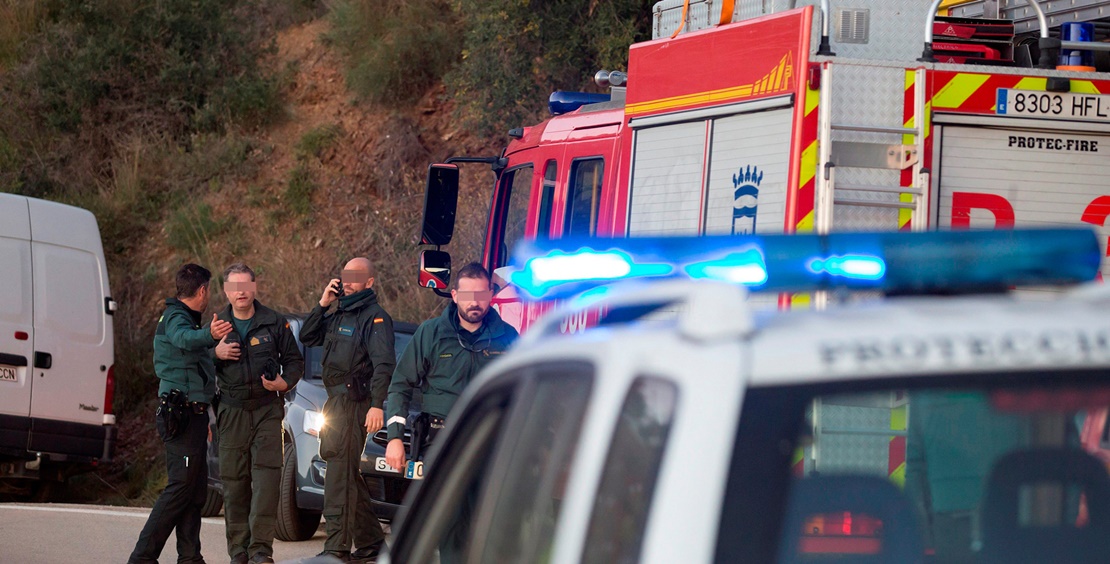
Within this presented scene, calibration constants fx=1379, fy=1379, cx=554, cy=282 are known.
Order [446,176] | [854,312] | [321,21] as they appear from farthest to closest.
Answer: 1. [321,21]
2. [446,176]
3. [854,312]

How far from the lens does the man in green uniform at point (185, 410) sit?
7.80m

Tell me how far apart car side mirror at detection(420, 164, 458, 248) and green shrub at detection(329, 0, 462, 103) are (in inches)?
561

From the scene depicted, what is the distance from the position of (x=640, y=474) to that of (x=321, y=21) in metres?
25.9

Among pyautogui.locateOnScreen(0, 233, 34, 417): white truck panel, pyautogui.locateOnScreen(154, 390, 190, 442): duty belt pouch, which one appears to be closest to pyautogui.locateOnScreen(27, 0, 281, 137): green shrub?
pyautogui.locateOnScreen(0, 233, 34, 417): white truck panel

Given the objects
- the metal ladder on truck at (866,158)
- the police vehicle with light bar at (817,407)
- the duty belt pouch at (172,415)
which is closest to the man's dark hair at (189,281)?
the duty belt pouch at (172,415)

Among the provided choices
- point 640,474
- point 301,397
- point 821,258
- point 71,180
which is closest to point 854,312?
point 821,258

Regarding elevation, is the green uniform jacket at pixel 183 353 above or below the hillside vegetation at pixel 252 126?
below

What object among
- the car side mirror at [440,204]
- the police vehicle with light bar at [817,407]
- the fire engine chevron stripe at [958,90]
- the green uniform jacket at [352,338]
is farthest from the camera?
the car side mirror at [440,204]

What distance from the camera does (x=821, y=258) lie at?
211 centimetres

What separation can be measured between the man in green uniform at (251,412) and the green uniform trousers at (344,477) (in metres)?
0.33

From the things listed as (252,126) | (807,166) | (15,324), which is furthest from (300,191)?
(807,166)

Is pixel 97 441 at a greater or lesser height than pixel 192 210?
lesser

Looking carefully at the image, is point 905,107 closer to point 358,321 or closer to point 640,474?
point 358,321

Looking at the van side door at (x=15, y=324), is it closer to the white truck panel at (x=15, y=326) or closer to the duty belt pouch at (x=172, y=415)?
the white truck panel at (x=15, y=326)
